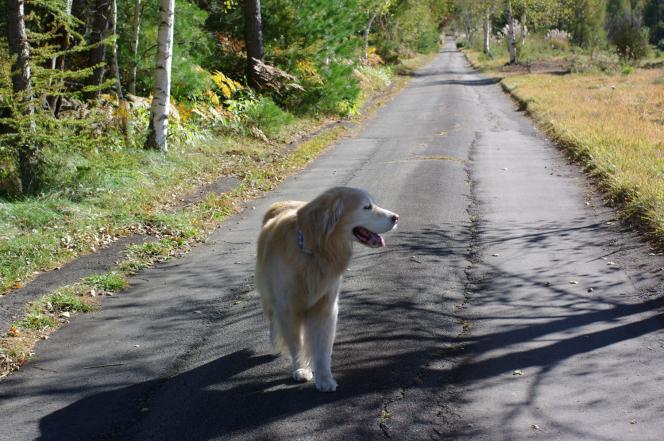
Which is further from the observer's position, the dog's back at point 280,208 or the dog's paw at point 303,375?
the dog's back at point 280,208

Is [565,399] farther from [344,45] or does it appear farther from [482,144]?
[344,45]

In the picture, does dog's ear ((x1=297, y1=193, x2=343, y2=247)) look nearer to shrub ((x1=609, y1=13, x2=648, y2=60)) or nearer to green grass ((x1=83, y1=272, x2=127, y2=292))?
green grass ((x1=83, y1=272, x2=127, y2=292))

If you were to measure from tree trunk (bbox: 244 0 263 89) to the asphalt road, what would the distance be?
12.4 meters

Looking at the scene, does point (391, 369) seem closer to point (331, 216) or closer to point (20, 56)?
point (331, 216)

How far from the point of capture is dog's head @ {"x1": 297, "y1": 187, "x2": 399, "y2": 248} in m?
5.51

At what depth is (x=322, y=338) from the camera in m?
5.60

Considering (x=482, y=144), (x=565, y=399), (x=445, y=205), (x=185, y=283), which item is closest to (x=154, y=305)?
(x=185, y=283)

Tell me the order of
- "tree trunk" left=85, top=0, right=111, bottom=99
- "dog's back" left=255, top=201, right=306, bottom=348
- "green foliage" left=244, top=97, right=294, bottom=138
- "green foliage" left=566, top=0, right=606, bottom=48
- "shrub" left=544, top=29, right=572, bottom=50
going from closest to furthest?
1. "dog's back" left=255, top=201, right=306, bottom=348
2. "tree trunk" left=85, top=0, right=111, bottom=99
3. "green foliage" left=244, top=97, right=294, bottom=138
4. "shrub" left=544, top=29, right=572, bottom=50
5. "green foliage" left=566, top=0, right=606, bottom=48

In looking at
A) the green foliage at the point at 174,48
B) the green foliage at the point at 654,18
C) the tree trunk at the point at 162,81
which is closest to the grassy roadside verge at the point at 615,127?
the tree trunk at the point at 162,81

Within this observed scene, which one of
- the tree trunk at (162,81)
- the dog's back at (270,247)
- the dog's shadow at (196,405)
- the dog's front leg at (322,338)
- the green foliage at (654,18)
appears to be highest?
the green foliage at (654,18)

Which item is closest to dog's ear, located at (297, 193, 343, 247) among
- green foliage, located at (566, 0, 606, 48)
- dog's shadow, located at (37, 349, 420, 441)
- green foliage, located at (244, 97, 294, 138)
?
dog's shadow, located at (37, 349, 420, 441)

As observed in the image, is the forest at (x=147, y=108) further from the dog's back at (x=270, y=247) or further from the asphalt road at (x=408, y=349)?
the dog's back at (x=270, y=247)

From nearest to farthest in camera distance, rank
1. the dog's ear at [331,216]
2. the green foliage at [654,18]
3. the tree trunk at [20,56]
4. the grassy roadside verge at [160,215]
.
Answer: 1. the dog's ear at [331,216]
2. the grassy roadside verge at [160,215]
3. the tree trunk at [20,56]
4. the green foliage at [654,18]

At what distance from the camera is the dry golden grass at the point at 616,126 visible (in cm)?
1150
